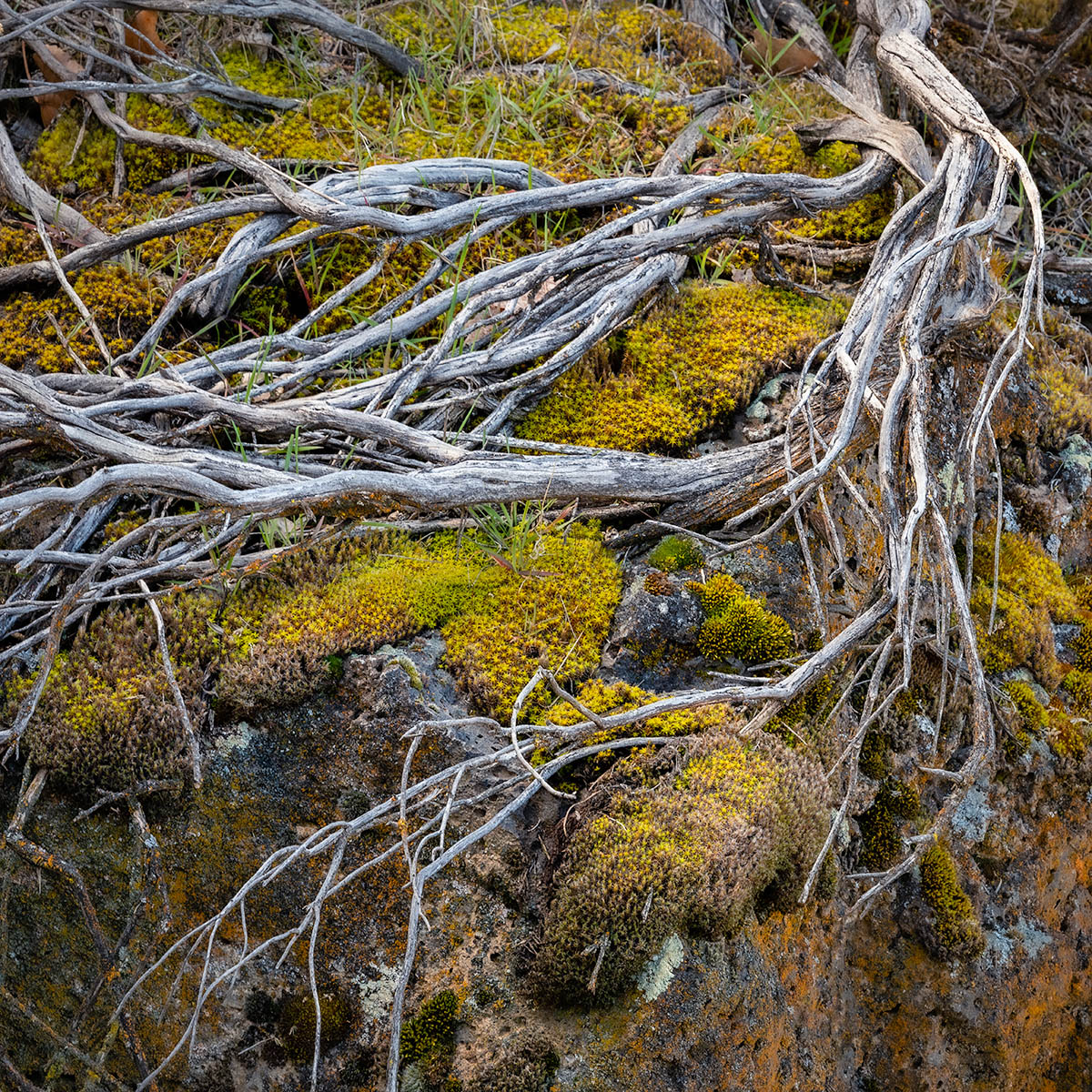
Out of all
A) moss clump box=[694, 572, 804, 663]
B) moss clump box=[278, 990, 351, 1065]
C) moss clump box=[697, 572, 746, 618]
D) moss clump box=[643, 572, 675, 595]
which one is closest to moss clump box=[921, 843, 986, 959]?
moss clump box=[694, 572, 804, 663]

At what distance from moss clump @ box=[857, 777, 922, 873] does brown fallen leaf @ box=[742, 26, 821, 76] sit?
3.27 m

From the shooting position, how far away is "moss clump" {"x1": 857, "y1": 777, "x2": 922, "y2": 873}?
2.79 metres

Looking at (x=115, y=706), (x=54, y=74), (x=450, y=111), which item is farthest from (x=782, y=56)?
(x=115, y=706)

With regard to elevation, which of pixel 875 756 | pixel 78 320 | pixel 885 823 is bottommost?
pixel 885 823

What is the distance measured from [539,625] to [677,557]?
19.8 inches

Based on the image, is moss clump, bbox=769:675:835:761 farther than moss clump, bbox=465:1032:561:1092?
Yes

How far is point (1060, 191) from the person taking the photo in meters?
4.19

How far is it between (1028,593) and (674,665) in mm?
1439

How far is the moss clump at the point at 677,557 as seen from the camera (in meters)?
2.91

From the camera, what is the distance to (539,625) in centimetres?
276

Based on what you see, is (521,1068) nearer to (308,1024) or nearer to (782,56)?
(308,1024)

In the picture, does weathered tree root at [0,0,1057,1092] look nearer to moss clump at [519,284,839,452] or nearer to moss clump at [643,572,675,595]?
moss clump at [519,284,839,452]

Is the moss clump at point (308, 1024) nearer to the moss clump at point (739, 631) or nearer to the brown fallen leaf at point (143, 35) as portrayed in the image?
the moss clump at point (739, 631)

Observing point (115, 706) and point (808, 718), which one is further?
point (808, 718)
